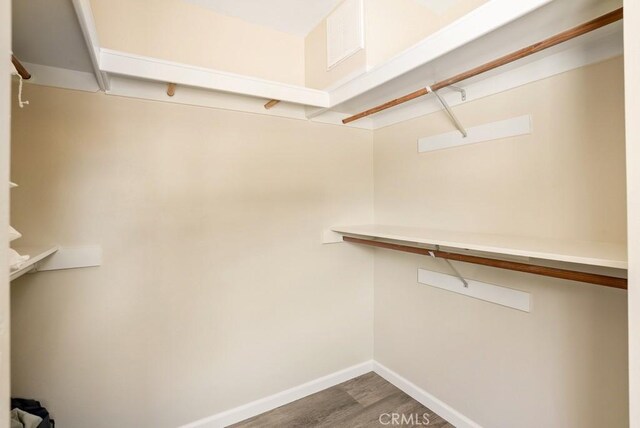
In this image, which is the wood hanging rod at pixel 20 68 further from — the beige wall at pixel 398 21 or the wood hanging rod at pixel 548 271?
the wood hanging rod at pixel 548 271

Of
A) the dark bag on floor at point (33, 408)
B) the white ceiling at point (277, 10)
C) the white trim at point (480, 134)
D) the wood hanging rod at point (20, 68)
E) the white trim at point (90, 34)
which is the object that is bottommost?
the dark bag on floor at point (33, 408)

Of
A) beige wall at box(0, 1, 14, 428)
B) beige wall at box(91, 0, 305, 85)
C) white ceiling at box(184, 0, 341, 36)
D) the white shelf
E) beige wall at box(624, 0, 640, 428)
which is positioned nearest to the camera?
beige wall at box(0, 1, 14, 428)

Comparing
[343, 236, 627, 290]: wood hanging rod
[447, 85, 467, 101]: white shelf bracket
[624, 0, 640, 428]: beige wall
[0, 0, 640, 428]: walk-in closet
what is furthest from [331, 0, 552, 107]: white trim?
[343, 236, 627, 290]: wood hanging rod

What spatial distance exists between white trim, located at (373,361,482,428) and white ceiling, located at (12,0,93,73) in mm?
2662

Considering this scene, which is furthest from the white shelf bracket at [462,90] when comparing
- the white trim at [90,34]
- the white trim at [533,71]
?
the white trim at [90,34]

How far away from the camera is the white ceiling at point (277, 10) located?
6.04 feet

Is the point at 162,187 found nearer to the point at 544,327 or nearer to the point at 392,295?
the point at 392,295

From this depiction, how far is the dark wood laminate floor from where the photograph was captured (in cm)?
193

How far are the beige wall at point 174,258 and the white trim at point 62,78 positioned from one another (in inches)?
1.6

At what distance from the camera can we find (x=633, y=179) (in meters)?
0.83

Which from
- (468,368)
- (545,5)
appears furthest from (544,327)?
(545,5)

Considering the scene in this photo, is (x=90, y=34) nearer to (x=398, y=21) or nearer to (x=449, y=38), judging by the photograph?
(x=449, y=38)

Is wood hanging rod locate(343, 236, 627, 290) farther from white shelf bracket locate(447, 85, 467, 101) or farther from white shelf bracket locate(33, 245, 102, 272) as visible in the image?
white shelf bracket locate(33, 245, 102, 272)

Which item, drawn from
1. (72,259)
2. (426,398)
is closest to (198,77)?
(72,259)
